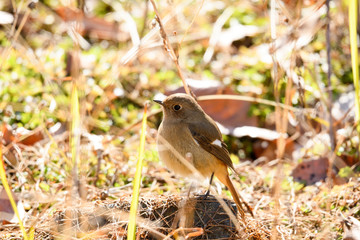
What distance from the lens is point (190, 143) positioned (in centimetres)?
391

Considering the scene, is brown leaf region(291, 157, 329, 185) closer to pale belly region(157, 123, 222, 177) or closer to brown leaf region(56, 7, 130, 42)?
pale belly region(157, 123, 222, 177)

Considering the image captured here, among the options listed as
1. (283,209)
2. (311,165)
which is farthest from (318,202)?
(311,165)

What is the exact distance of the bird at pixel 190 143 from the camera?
3.82 m

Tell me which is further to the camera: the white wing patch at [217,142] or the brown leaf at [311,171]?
the brown leaf at [311,171]

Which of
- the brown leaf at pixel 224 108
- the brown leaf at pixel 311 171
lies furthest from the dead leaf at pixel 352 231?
the brown leaf at pixel 224 108

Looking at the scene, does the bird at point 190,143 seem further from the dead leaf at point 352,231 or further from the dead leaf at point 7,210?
the dead leaf at point 7,210

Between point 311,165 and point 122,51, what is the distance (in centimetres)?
273

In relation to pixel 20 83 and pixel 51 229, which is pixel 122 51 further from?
pixel 51 229

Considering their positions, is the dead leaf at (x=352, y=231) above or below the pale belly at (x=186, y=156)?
below

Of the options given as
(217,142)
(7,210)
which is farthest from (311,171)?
(7,210)

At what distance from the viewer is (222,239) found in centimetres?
331

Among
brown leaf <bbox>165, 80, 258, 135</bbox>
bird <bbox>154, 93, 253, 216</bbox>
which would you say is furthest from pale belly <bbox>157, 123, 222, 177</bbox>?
brown leaf <bbox>165, 80, 258, 135</bbox>

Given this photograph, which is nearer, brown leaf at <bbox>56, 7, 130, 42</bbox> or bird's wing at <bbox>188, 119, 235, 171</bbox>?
bird's wing at <bbox>188, 119, 235, 171</bbox>

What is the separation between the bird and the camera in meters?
3.82
